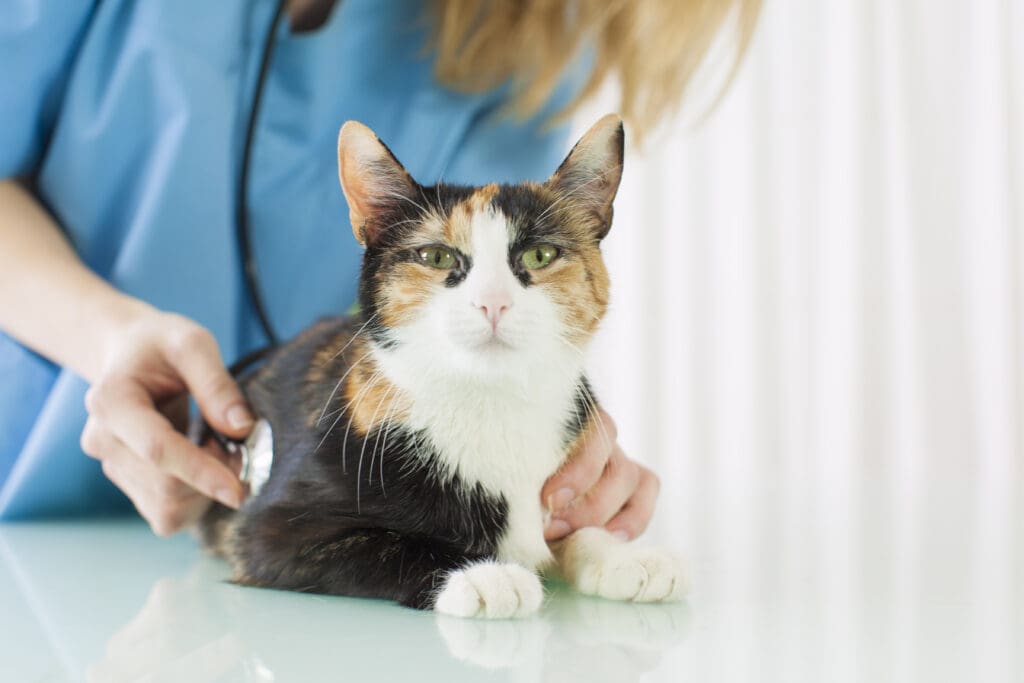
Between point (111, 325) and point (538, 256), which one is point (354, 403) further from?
point (111, 325)

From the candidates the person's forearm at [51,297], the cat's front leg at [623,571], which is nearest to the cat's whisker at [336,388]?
the cat's front leg at [623,571]

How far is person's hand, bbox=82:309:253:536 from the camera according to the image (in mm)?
849

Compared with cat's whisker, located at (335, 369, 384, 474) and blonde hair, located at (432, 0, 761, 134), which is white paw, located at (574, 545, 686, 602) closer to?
cat's whisker, located at (335, 369, 384, 474)

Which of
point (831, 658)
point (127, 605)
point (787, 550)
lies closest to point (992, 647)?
point (831, 658)

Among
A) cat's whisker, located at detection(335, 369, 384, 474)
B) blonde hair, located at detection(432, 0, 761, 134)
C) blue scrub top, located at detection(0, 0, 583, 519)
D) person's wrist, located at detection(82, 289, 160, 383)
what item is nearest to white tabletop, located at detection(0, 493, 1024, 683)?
cat's whisker, located at detection(335, 369, 384, 474)

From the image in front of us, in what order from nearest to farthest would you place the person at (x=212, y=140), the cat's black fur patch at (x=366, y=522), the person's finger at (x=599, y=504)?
the cat's black fur patch at (x=366, y=522), the person's finger at (x=599, y=504), the person at (x=212, y=140)

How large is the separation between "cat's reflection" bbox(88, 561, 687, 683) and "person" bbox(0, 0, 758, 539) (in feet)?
1.22

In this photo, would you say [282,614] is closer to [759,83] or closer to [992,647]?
[992,647]

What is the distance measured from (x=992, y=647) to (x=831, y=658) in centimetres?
11

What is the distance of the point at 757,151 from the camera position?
2.29 metres

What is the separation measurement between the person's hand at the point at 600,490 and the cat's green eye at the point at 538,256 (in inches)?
6.6

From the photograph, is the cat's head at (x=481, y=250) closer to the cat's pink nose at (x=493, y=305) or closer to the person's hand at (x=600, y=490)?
Answer: the cat's pink nose at (x=493, y=305)

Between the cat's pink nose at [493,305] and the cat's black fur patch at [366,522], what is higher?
the cat's pink nose at [493,305]

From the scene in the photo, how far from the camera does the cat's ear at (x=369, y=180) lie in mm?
599
